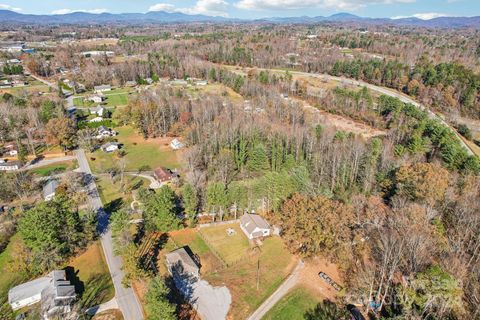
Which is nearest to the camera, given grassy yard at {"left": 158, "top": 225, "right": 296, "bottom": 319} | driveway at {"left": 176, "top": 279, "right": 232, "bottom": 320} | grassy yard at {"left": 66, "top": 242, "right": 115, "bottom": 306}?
driveway at {"left": 176, "top": 279, "right": 232, "bottom": 320}

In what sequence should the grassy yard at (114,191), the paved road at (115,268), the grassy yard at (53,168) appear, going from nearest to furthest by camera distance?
the paved road at (115,268) < the grassy yard at (114,191) < the grassy yard at (53,168)

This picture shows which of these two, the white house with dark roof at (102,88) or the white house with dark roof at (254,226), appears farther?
the white house with dark roof at (102,88)

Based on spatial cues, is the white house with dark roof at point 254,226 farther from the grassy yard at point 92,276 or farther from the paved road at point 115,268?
the grassy yard at point 92,276

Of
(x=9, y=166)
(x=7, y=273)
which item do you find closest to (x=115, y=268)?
(x=7, y=273)

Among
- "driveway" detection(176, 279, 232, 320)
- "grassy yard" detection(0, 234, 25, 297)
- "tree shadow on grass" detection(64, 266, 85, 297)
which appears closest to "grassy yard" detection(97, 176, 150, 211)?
"grassy yard" detection(0, 234, 25, 297)

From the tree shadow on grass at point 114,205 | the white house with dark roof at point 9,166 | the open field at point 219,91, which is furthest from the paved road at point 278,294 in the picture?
the open field at point 219,91

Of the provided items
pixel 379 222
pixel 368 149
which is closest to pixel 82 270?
pixel 379 222

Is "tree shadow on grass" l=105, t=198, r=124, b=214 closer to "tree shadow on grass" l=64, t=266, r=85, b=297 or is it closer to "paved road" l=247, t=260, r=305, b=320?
"tree shadow on grass" l=64, t=266, r=85, b=297

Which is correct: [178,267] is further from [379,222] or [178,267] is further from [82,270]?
[379,222]
